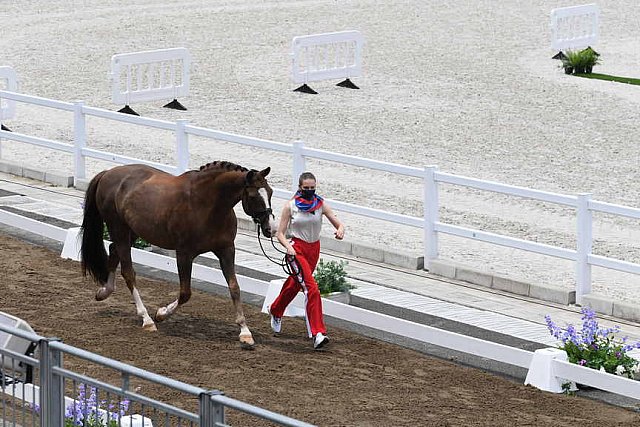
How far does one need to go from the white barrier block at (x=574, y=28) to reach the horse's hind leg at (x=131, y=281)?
21.4 meters

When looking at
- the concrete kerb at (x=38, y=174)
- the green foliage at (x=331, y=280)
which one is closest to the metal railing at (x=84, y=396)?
the green foliage at (x=331, y=280)

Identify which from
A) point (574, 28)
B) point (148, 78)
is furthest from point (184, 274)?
point (574, 28)

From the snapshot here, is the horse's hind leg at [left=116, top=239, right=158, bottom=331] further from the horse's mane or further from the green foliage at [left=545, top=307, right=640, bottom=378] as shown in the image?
the green foliage at [left=545, top=307, right=640, bottom=378]

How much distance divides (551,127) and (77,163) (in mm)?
9106

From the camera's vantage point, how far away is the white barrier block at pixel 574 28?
33.5 m

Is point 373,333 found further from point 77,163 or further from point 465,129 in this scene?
point 465,129

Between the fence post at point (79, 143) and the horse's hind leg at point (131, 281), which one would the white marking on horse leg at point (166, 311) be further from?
the fence post at point (79, 143)

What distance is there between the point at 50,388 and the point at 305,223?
4.47m

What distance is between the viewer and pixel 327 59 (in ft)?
100.0

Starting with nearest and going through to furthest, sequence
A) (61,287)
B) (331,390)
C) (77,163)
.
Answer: (331,390) < (61,287) < (77,163)

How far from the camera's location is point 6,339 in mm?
9609

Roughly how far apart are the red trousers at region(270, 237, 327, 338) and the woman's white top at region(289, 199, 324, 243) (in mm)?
53

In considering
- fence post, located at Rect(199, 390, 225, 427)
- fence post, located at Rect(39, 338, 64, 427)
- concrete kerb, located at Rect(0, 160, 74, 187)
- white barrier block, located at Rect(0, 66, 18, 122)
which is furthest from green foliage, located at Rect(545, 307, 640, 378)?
white barrier block, located at Rect(0, 66, 18, 122)

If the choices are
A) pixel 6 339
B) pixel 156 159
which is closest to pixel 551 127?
pixel 156 159
